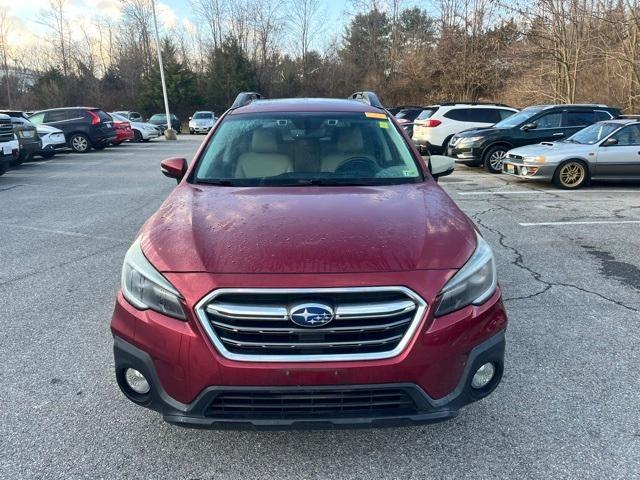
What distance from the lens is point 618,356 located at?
3.44 m

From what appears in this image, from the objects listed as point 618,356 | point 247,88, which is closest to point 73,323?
point 618,356

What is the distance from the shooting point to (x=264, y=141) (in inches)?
150

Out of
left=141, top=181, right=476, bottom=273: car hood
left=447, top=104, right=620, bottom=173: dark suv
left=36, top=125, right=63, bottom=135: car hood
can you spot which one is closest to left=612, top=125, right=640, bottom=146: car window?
left=447, top=104, right=620, bottom=173: dark suv

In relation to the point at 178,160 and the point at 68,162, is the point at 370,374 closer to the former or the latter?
the point at 178,160

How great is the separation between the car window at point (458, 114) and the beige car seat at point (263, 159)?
41.7ft

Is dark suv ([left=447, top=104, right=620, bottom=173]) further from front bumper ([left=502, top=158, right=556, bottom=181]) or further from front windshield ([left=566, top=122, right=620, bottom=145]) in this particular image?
front bumper ([left=502, top=158, right=556, bottom=181])

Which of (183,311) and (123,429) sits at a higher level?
(183,311)

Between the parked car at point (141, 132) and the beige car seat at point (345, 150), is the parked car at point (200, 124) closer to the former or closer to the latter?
the parked car at point (141, 132)

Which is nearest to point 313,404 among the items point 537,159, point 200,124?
point 537,159

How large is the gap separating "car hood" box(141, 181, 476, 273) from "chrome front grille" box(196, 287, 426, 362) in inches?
4.6

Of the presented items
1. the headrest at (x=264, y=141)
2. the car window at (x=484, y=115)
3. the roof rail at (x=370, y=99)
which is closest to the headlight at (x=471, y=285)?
the headrest at (x=264, y=141)

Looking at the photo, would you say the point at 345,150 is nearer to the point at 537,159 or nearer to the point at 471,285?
the point at 471,285

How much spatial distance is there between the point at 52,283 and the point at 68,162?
42.4ft

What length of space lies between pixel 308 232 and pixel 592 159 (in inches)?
381
